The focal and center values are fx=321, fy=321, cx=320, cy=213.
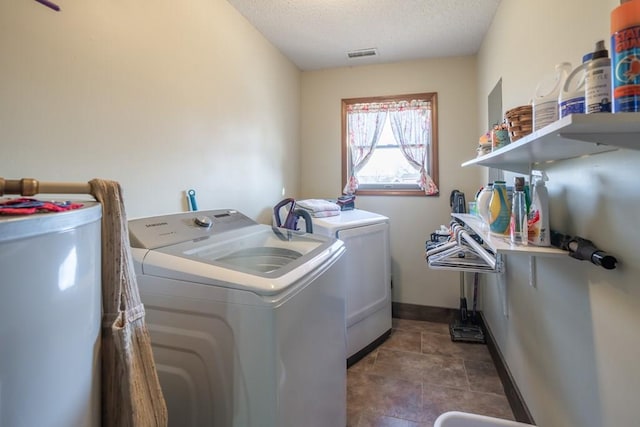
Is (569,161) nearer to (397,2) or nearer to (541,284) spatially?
(541,284)

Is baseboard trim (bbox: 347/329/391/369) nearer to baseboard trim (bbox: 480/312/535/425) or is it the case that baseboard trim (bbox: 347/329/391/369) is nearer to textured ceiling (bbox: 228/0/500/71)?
baseboard trim (bbox: 480/312/535/425)

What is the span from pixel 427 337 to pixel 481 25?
2.56 meters

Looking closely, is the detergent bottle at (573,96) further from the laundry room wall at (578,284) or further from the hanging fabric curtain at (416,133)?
the hanging fabric curtain at (416,133)

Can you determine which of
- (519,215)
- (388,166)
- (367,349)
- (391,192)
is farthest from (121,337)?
(388,166)

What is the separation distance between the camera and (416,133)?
313 centimetres

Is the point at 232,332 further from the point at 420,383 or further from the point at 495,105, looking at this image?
the point at 495,105

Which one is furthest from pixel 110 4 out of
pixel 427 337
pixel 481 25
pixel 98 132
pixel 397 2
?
pixel 427 337

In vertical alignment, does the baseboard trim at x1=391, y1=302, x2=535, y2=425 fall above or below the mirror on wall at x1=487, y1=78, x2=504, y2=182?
below

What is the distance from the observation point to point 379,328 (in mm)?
2623

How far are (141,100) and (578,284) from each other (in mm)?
1945

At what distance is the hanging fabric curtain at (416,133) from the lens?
3.10 metres

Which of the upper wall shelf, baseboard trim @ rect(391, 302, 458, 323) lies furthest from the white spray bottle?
baseboard trim @ rect(391, 302, 458, 323)

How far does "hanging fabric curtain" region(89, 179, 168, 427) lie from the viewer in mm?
718

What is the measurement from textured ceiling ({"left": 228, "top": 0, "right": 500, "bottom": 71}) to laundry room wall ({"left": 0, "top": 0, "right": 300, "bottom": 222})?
229mm
